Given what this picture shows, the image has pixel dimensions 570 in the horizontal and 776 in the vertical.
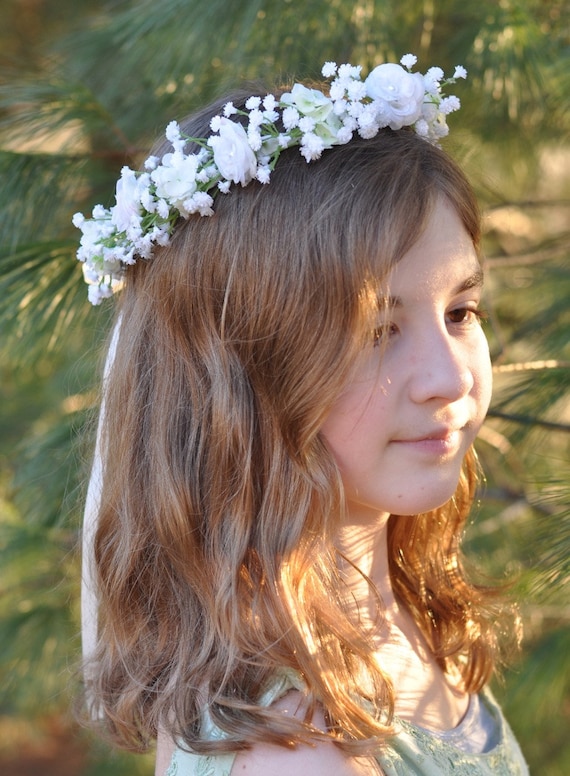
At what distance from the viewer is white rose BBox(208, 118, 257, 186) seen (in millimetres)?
808

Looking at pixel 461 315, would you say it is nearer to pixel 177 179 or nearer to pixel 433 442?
pixel 433 442

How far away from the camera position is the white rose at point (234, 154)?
81 cm

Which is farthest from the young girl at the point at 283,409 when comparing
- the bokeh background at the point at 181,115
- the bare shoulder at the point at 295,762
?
the bokeh background at the point at 181,115

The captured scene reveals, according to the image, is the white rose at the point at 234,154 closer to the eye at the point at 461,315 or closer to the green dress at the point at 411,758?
the eye at the point at 461,315

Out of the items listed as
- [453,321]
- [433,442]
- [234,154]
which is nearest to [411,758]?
[433,442]

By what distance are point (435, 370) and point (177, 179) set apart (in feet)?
0.97

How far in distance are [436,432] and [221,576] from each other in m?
0.24

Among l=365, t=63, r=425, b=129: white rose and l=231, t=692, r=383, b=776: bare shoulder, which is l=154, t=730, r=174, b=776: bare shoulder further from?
l=365, t=63, r=425, b=129: white rose

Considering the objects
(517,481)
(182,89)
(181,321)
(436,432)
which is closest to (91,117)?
(182,89)

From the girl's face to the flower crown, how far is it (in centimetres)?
11

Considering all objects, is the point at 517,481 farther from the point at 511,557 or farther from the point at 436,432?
the point at 436,432

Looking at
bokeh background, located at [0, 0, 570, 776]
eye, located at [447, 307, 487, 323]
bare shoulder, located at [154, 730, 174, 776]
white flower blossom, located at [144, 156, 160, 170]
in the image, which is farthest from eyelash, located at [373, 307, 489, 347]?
bare shoulder, located at [154, 730, 174, 776]

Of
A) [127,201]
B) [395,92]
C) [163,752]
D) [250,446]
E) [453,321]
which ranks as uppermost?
[395,92]

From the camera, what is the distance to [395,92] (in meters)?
0.85
